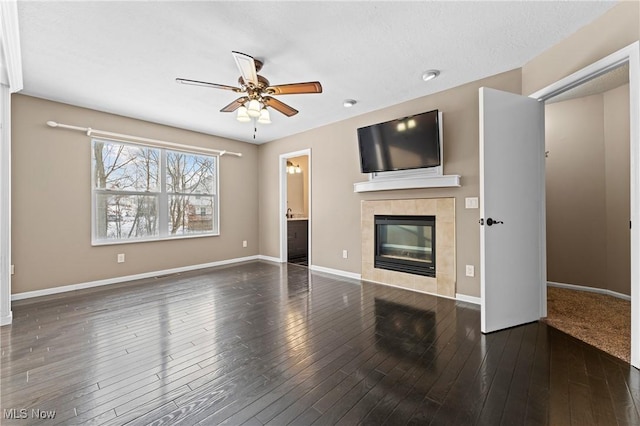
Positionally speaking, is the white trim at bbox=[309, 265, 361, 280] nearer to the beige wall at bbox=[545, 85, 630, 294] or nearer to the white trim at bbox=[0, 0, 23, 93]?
the beige wall at bbox=[545, 85, 630, 294]

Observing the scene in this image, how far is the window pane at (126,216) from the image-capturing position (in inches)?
159

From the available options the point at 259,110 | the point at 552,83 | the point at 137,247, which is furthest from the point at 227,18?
the point at 137,247

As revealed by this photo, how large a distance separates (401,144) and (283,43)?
193cm

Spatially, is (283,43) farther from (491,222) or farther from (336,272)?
(336,272)

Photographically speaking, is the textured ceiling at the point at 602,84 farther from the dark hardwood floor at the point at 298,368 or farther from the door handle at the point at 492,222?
the dark hardwood floor at the point at 298,368

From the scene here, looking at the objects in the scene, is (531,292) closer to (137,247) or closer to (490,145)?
(490,145)

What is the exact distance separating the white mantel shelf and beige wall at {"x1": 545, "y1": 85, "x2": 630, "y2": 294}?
1.77m

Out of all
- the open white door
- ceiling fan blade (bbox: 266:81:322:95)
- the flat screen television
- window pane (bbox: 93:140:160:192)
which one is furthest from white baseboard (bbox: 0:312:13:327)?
the open white door

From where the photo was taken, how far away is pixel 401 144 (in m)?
3.57

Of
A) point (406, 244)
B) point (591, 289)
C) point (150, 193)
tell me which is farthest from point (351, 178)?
point (591, 289)

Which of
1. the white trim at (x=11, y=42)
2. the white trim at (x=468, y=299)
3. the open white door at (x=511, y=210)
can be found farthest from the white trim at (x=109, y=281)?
the open white door at (x=511, y=210)

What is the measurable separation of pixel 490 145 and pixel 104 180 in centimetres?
498

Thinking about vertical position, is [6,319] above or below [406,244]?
below

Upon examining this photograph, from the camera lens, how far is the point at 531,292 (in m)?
2.61
